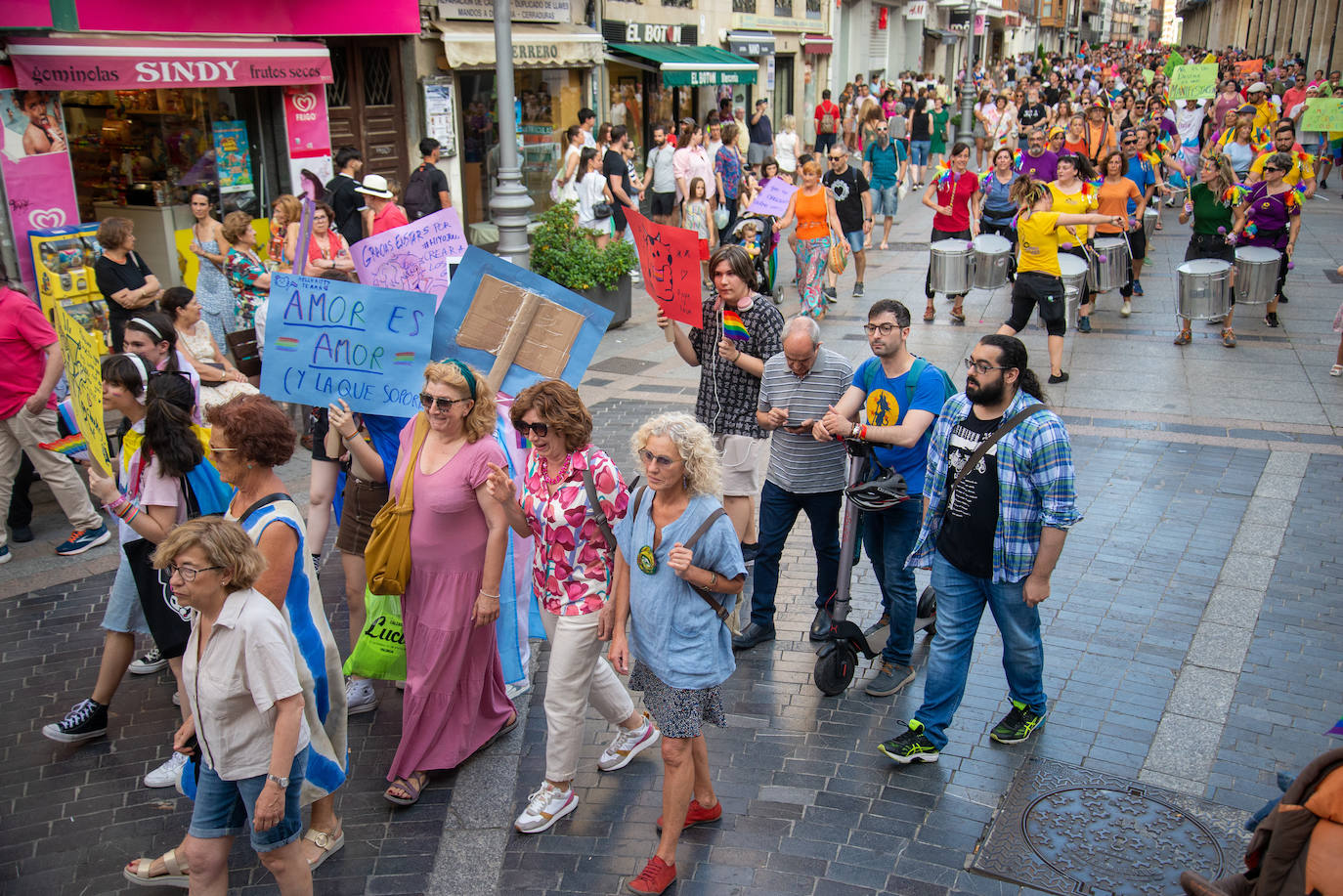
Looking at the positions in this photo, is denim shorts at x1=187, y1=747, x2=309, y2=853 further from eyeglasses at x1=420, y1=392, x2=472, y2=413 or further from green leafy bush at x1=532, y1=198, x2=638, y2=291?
green leafy bush at x1=532, y1=198, x2=638, y2=291

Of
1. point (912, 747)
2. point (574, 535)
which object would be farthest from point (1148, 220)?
point (574, 535)

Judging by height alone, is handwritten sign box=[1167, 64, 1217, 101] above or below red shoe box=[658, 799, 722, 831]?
above

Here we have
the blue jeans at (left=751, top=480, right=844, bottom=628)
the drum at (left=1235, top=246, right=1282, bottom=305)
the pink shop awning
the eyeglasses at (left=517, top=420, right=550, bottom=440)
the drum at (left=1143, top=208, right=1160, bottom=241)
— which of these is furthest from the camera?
the drum at (left=1143, top=208, right=1160, bottom=241)

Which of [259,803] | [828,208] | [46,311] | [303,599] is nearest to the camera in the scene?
[259,803]

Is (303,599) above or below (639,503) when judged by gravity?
below

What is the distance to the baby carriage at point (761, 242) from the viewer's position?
10.3 metres

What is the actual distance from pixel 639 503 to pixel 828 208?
8.55 m

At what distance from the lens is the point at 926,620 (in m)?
6.09

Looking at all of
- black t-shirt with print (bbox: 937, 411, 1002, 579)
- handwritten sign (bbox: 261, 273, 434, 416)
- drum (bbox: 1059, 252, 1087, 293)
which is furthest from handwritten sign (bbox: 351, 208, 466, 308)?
drum (bbox: 1059, 252, 1087, 293)

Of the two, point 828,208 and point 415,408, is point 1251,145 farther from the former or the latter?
point 415,408

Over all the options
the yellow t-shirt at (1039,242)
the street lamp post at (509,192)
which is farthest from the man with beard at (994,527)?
the yellow t-shirt at (1039,242)

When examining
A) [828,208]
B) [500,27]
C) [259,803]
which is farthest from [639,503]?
[828,208]

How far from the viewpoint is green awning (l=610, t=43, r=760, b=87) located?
21766mm

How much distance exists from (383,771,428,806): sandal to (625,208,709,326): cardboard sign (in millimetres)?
2660
